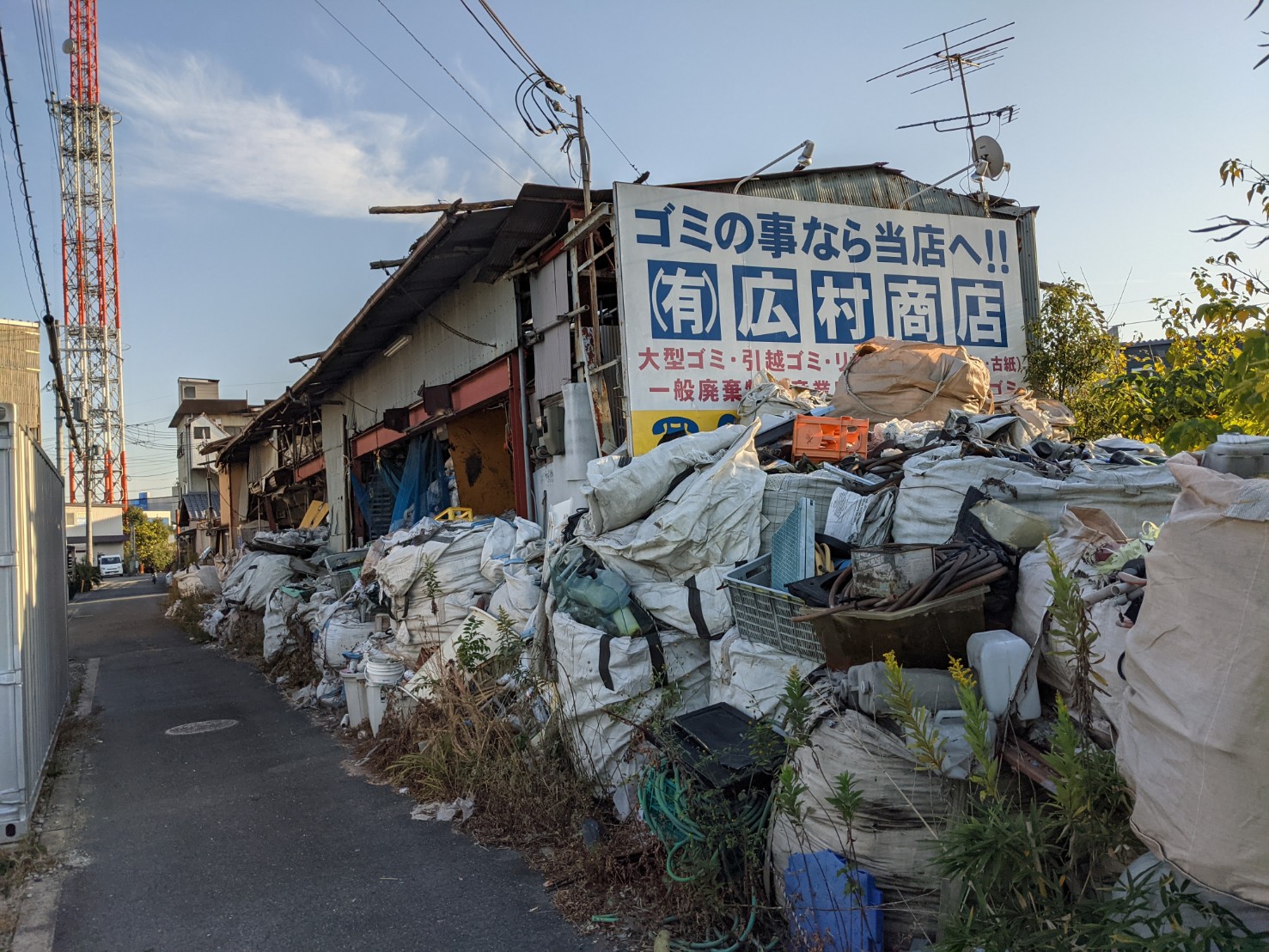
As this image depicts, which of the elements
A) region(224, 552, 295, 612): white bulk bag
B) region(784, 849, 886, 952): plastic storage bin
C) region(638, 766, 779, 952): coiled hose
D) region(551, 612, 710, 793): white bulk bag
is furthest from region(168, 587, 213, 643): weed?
region(784, 849, 886, 952): plastic storage bin

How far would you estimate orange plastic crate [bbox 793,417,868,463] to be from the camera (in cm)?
659

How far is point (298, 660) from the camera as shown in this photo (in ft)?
37.2

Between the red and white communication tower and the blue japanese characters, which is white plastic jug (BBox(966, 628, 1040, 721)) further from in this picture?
the red and white communication tower

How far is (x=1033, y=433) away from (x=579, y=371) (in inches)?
179

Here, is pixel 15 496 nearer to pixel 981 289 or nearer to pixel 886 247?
pixel 886 247

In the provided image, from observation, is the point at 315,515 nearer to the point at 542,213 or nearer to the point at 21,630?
the point at 542,213

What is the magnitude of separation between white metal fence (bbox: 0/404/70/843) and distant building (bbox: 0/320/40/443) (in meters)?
7.63

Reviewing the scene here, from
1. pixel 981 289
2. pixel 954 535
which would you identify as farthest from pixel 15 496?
pixel 981 289

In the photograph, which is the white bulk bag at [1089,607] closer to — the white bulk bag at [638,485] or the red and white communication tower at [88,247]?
the white bulk bag at [638,485]

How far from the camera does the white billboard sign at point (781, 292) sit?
27.9 ft

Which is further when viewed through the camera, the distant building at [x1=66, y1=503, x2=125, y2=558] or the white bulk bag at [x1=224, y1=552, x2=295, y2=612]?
the distant building at [x1=66, y1=503, x2=125, y2=558]

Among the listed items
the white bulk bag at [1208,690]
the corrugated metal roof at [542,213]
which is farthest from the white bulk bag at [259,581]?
the white bulk bag at [1208,690]

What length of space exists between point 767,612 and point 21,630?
15.0 feet

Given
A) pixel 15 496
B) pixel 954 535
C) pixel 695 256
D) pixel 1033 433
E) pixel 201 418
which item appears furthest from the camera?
pixel 201 418
